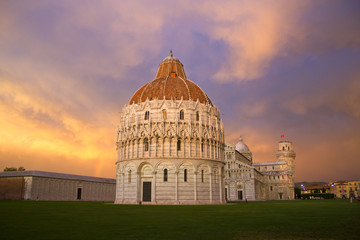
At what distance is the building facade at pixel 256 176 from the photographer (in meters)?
96.4

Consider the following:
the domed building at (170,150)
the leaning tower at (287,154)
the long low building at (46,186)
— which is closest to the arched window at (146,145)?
the domed building at (170,150)

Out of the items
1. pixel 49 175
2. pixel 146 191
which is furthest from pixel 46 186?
pixel 146 191

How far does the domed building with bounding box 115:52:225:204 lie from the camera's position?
168 feet

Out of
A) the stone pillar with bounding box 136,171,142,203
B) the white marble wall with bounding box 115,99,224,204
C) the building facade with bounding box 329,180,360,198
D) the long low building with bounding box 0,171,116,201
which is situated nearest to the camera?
the white marble wall with bounding box 115,99,224,204

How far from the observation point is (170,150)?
51781 millimetres

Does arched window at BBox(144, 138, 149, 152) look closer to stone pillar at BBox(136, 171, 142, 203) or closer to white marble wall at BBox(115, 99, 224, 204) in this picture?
white marble wall at BBox(115, 99, 224, 204)

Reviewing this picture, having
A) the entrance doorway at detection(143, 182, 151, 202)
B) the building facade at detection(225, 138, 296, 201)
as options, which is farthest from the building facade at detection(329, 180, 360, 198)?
the entrance doorway at detection(143, 182, 151, 202)

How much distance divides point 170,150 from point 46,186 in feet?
119

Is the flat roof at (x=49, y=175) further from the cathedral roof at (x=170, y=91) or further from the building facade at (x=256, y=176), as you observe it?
the building facade at (x=256, y=176)

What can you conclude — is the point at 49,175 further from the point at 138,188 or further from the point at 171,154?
the point at 171,154

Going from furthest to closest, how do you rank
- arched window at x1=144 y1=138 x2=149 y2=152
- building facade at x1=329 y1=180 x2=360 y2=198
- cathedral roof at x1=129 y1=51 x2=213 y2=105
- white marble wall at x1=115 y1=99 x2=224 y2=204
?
building facade at x1=329 y1=180 x2=360 y2=198
cathedral roof at x1=129 y1=51 x2=213 y2=105
arched window at x1=144 y1=138 x2=149 y2=152
white marble wall at x1=115 y1=99 x2=224 y2=204

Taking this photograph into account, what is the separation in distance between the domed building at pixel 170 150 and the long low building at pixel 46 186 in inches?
909

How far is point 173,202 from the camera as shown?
5003 centimetres

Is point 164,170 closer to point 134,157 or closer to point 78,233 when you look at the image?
point 134,157
